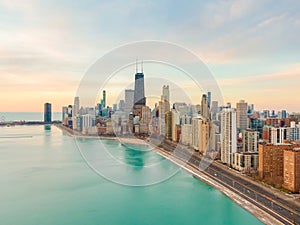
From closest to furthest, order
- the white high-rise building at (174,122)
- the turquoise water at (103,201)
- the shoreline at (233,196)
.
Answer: the shoreline at (233,196) < the turquoise water at (103,201) < the white high-rise building at (174,122)

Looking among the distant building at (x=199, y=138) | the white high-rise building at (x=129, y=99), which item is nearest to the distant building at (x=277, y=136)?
the distant building at (x=199, y=138)

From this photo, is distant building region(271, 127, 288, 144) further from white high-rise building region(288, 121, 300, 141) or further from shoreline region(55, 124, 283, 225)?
shoreline region(55, 124, 283, 225)

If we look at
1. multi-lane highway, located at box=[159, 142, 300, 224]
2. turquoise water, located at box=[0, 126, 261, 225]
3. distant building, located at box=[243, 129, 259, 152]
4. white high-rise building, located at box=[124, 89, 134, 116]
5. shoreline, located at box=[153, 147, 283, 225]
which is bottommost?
turquoise water, located at box=[0, 126, 261, 225]

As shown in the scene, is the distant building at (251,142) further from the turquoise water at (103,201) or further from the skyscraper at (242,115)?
the skyscraper at (242,115)

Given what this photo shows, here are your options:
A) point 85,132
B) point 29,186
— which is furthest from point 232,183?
point 85,132

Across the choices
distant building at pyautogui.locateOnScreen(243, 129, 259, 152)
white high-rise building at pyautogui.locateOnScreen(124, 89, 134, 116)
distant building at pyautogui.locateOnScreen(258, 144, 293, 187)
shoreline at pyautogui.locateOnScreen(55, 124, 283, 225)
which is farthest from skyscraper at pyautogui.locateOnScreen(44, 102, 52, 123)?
distant building at pyautogui.locateOnScreen(258, 144, 293, 187)

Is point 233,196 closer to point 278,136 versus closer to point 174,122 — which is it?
point 278,136

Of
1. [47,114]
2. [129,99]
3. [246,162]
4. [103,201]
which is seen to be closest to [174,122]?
[246,162]
